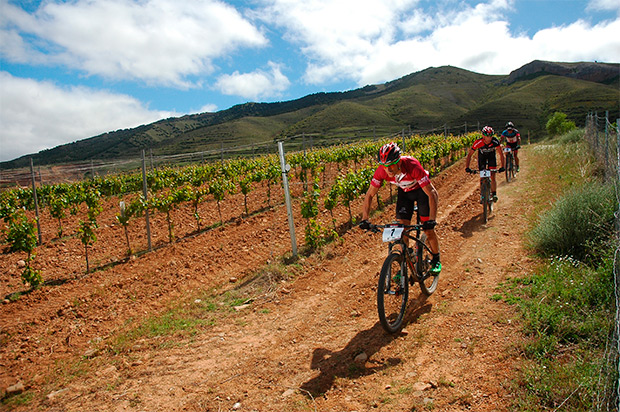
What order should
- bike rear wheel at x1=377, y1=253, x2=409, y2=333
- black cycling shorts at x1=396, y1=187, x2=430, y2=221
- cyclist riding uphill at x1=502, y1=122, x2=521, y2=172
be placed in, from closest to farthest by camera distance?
bike rear wheel at x1=377, y1=253, x2=409, y2=333 < black cycling shorts at x1=396, y1=187, x2=430, y2=221 < cyclist riding uphill at x1=502, y1=122, x2=521, y2=172

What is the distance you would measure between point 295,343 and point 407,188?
7.74 ft

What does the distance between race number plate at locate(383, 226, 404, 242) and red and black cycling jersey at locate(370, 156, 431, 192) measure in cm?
69

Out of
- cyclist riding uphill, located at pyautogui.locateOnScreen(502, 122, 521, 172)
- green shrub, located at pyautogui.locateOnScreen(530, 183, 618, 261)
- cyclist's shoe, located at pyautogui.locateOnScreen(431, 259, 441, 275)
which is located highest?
cyclist riding uphill, located at pyautogui.locateOnScreen(502, 122, 521, 172)

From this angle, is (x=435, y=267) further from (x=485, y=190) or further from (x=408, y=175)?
(x=485, y=190)

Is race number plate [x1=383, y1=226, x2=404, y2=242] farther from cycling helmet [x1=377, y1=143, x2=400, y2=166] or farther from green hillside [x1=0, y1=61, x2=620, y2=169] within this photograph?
green hillside [x1=0, y1=61, x2=620, y2=169]

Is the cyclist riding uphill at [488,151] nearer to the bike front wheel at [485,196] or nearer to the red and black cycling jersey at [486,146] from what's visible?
the red and black cycling jersey at [486,146]

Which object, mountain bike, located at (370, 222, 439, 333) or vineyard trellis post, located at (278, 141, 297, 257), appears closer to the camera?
mountain bike, located at (370, 222, 439, 333)

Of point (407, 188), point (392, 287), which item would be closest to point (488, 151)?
point (407, 188)

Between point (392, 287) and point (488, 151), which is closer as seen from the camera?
point (392, 287)

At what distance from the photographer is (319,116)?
7812cm

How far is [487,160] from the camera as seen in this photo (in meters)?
8.27

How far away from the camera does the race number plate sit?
3741mm

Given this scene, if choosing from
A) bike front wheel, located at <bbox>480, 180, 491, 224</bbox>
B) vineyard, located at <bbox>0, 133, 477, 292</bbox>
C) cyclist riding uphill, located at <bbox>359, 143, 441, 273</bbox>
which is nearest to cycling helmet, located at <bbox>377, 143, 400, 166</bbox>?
cyclist riding uphill, located at <bbox>359, 143, 441, 273</bbox>

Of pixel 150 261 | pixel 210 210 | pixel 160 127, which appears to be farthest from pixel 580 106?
pixel 160 127
